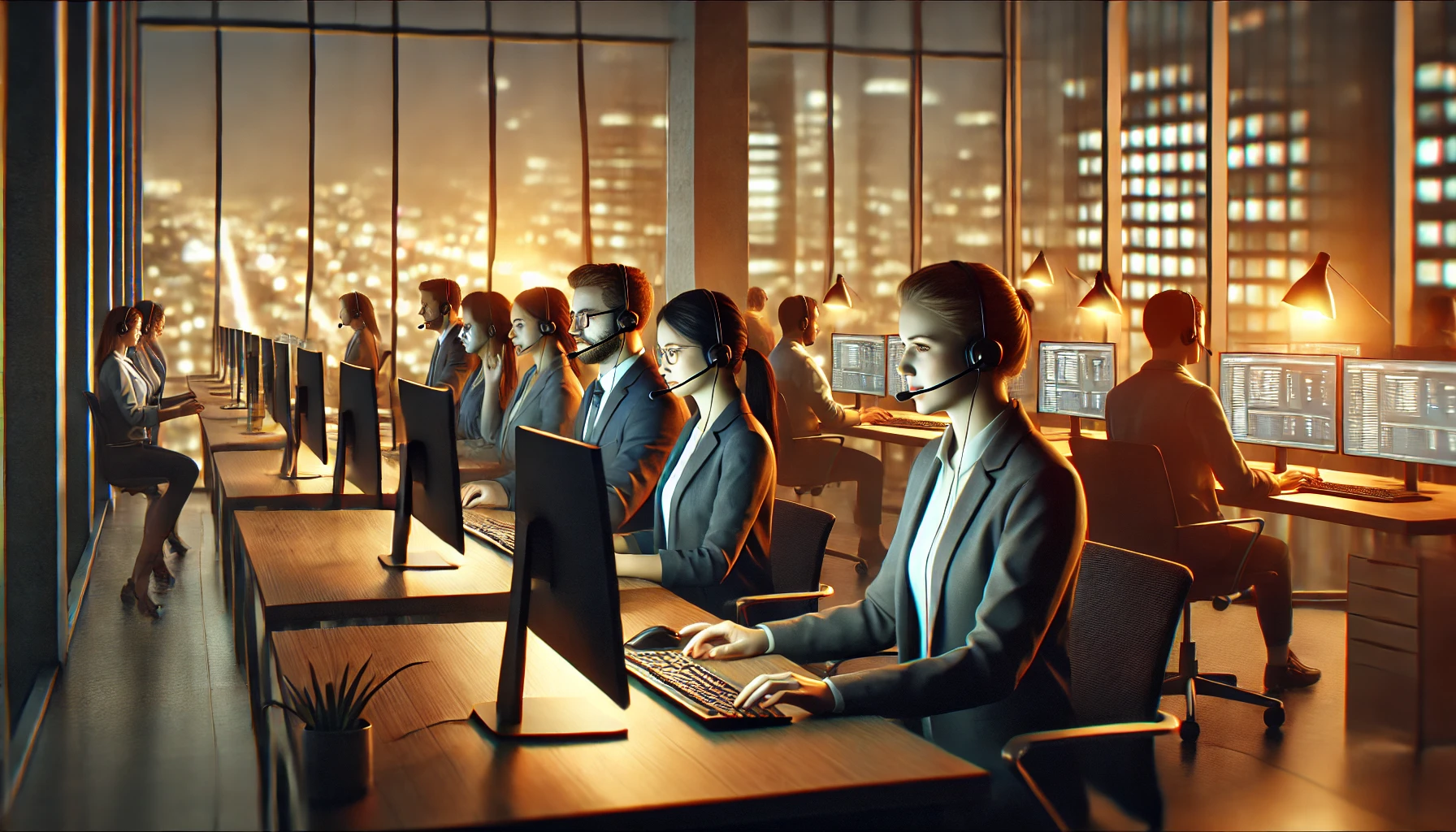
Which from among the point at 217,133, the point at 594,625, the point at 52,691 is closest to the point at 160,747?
the point at 52,691

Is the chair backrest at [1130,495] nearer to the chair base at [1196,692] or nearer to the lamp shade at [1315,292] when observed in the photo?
the chair base at [1196,692]

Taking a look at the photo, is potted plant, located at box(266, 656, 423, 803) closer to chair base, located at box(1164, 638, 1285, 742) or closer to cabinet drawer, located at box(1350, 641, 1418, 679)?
chair base, located at box(1164, 638, 1285, 742)

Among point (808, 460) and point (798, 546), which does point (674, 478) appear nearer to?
point (798, 546)

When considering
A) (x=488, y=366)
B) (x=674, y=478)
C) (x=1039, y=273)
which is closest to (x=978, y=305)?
(x=674, y=478)

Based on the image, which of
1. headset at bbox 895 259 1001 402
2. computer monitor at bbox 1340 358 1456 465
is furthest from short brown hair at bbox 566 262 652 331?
computer monitor at bbox 1340 358 1456 465

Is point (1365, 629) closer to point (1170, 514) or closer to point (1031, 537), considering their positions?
point (1170, 514)

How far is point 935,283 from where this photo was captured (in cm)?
197

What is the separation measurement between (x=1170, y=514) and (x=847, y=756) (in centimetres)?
246

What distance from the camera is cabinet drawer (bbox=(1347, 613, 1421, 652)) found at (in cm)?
361

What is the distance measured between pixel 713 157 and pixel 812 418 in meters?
1.92

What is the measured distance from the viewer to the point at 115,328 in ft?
18.3

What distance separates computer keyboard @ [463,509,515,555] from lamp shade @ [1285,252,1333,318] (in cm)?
299

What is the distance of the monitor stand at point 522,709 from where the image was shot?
5.34ft

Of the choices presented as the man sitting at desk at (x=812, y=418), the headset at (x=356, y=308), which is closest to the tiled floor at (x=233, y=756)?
the man sitting at desk at (x=812, y=418)
